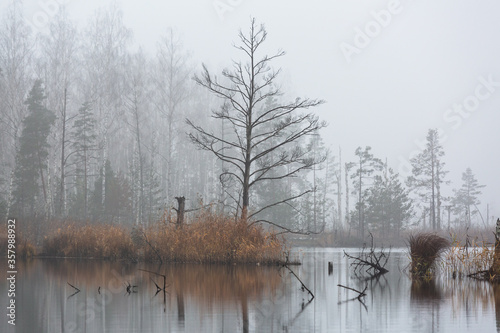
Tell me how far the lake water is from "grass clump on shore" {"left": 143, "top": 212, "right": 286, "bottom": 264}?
3.58 m

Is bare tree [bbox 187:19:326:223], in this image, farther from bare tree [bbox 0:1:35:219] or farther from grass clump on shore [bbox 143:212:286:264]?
bare tree [bbox 0:1:35:219]

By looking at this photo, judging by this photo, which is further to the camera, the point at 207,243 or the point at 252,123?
the point at 252,123

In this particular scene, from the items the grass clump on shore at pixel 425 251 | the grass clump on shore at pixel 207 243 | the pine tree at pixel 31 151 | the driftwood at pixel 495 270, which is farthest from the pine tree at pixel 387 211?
the driftwood at pixel 495 270

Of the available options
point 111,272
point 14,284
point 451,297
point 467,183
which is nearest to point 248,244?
point 111,272

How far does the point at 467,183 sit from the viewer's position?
83875 millimetres

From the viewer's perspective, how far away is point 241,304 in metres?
11.0

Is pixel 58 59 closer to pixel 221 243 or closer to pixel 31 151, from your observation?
pixel 31 151

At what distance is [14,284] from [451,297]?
30.8ft

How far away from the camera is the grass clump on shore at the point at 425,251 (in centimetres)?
1662

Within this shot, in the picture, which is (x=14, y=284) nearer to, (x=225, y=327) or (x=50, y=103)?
(x=225, y=327)

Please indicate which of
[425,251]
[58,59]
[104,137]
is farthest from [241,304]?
[58,59]

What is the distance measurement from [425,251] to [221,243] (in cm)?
692

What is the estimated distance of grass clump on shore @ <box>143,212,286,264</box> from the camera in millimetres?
21094

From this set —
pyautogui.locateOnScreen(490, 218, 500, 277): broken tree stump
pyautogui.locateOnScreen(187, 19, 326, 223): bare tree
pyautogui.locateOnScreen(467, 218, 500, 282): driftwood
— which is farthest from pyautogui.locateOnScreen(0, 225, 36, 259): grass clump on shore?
pyautogui.locateOnScreen(490, 218, 500, 277): broken tree stump
